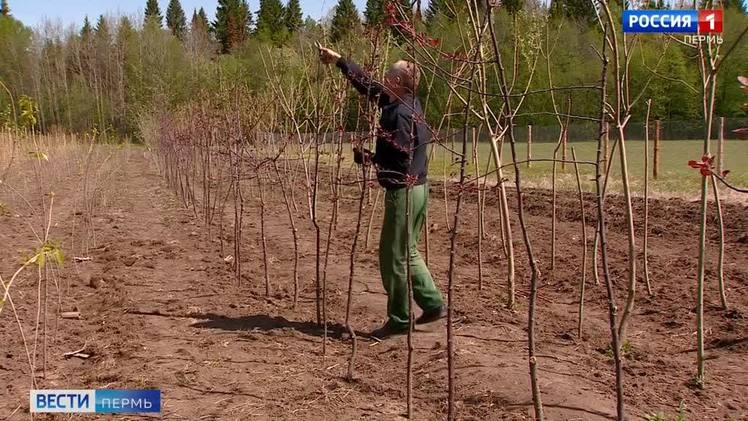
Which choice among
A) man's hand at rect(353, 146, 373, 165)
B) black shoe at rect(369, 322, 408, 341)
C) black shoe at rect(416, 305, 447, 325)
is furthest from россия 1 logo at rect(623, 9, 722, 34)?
black shoe at rect(369, 322, 408, 341)

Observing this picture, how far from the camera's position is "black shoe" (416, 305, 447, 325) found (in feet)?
13.3

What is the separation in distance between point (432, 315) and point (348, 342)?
55cm

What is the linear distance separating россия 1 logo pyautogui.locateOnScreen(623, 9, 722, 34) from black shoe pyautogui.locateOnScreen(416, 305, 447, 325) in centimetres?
188

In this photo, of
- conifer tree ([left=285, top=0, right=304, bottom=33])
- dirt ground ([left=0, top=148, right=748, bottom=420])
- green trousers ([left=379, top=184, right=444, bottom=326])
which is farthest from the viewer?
conifer tree ([left=285, top=0, right=304, bottom=33])

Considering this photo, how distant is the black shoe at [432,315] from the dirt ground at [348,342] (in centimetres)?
6

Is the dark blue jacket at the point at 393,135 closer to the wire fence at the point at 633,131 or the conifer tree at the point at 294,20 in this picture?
the conifer tree at the point at 294,20

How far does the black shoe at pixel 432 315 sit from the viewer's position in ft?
13.3

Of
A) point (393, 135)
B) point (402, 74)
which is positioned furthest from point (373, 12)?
point (393, 135)

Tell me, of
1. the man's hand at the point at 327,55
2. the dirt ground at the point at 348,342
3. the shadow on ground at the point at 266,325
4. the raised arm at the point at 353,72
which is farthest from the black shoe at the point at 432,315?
the man's hand at the point at 327,55

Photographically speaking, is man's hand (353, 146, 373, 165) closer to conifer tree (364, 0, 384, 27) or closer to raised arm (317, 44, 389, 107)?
raised arm (317, 44, 389, 107)

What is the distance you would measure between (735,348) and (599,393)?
1.22 metres

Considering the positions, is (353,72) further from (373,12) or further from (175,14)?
(175,14)

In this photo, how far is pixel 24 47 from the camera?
41.9m

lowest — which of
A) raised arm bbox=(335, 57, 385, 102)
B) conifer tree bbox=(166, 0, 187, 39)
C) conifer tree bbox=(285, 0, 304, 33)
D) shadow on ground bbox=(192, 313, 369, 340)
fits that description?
shadow on ground bbox=(192, 313, 369, 340)
